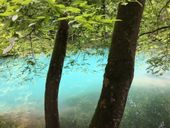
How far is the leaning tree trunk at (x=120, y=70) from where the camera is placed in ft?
10.1

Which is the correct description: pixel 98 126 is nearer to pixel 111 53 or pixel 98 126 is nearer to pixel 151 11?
pixel 111 53

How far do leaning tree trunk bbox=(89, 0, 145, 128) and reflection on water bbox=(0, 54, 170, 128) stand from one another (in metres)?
6.94

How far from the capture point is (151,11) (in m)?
9.83

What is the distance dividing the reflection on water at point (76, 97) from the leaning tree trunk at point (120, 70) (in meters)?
6.94

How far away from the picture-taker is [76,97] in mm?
19594

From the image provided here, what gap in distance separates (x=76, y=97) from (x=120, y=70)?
54.6 ft

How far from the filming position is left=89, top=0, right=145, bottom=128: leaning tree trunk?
306 cm

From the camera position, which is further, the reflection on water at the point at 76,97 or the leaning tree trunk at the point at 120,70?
the reflection on water at the point at 76,97

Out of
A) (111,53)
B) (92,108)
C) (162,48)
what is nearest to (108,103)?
(111,53)

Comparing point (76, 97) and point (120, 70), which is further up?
point (120, 70)

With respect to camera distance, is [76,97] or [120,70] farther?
[76,97]

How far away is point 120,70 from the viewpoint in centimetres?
308

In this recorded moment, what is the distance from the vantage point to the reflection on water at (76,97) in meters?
14.3

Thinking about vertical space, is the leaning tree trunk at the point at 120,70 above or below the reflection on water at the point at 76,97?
above
